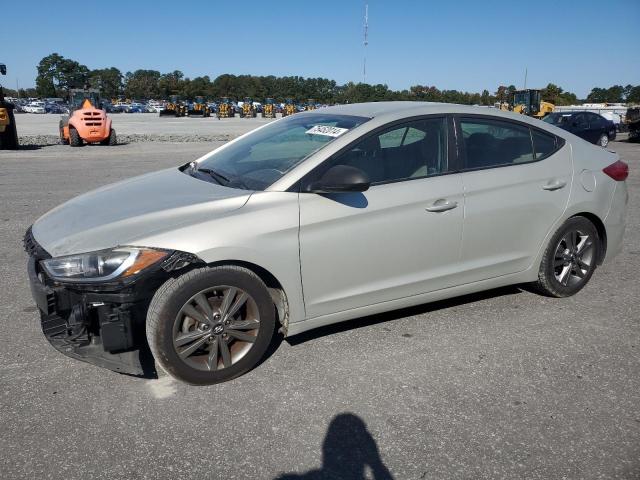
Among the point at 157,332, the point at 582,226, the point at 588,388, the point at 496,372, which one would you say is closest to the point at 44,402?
the point at 157,332

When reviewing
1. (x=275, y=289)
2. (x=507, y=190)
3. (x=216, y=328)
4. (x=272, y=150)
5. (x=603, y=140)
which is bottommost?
(x=603, y=140)

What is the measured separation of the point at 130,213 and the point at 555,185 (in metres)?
3.06

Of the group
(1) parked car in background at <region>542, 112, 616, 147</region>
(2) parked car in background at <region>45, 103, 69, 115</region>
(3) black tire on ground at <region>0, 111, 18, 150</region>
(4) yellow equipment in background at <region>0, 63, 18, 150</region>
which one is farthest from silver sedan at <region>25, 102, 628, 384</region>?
(2) parked car in background at <region>45, 103, 69, 115</region>

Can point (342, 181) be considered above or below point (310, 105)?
below

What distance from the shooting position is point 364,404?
116 inches

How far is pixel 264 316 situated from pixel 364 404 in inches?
29.7

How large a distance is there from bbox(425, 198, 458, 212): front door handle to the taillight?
163cm

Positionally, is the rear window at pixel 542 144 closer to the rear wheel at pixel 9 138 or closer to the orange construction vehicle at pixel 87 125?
the orange construction vehicle at pixel 87 125

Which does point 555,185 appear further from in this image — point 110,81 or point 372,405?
point 110,81

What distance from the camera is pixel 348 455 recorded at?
2533 millimetres

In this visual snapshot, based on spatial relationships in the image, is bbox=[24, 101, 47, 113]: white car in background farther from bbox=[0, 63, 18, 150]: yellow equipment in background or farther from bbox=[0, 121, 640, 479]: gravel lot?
bbox=[0, 121, 640, 479]: gravel lot

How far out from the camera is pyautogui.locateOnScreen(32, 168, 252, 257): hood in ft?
9.66

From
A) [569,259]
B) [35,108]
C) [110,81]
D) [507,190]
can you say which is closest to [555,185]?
[507,190]

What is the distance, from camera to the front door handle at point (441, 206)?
3.60m
